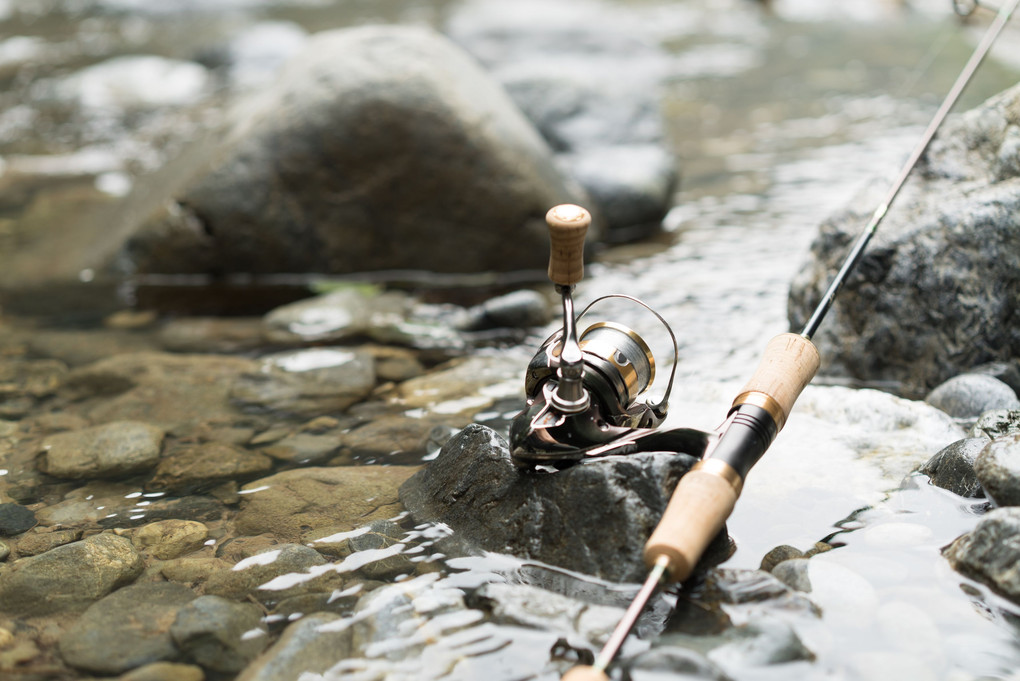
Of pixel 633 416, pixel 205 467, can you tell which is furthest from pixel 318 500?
pixel 633 416

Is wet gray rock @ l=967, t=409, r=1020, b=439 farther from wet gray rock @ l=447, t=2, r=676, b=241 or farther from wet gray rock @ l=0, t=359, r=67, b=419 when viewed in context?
wet gray rock @ l=0, t=359, r=67, b=419

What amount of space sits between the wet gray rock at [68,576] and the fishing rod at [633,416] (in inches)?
45.7

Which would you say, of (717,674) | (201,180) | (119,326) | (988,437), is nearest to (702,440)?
(717,674)

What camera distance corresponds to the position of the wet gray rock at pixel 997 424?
278 centimetres

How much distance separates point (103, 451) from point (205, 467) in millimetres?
399

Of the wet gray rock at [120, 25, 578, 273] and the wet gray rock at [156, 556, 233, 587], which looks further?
the wet gray rock at [120, 25, 578, 273]

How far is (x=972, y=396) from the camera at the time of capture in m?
3.19

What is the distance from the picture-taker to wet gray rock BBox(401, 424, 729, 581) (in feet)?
7.43

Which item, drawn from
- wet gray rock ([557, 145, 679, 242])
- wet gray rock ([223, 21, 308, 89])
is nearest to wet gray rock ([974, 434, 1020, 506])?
wet gray rock ([557, 145, 679, 242])

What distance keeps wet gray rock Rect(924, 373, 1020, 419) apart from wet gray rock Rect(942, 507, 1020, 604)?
3.21 feet

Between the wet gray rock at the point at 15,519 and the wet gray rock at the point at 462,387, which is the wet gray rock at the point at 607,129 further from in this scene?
the wet gray rock at the point at 15,519

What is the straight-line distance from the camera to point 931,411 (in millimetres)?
3119

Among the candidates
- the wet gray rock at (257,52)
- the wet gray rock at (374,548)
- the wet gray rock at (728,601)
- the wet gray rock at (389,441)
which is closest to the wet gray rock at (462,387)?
the wet gray rock at (389,441)

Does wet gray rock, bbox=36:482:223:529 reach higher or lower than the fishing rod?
lower
